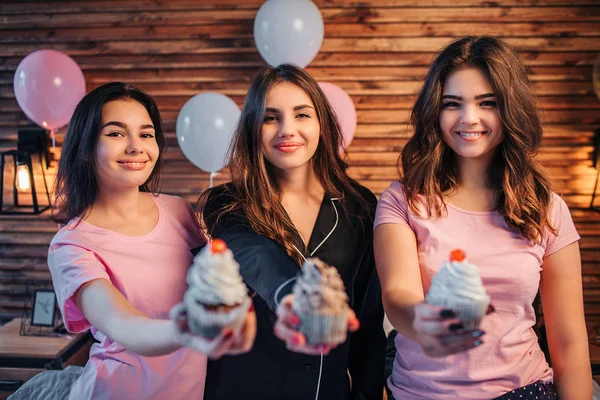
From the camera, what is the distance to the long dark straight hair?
5.93 feet

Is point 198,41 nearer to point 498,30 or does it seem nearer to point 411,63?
point 411,63

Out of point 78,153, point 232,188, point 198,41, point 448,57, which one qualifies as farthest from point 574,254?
point 198,41

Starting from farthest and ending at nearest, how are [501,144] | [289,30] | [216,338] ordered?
[289,30] < [501,144] < [216,338]

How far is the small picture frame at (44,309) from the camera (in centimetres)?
382

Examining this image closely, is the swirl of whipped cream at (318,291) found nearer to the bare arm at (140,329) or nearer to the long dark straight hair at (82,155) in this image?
the bare arm at (140,329)

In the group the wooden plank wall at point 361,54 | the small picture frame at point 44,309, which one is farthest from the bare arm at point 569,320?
the small picture frame at point 44,309

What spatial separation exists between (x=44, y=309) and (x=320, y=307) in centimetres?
332

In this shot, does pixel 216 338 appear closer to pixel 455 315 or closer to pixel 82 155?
pixel 455 315

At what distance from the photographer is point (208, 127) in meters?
3.66

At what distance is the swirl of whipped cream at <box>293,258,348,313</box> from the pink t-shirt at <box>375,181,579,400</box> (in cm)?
56

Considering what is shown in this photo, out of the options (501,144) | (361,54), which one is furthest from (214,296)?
(361,54)

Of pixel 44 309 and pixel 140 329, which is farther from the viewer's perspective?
pixel 44 309

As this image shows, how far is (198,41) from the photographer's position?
4324 millimetres

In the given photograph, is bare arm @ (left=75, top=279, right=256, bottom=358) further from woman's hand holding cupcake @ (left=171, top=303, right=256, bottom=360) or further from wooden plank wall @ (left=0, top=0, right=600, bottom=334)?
wooden plank wall @ (left=0, top=0, right=600, bottom=334)
